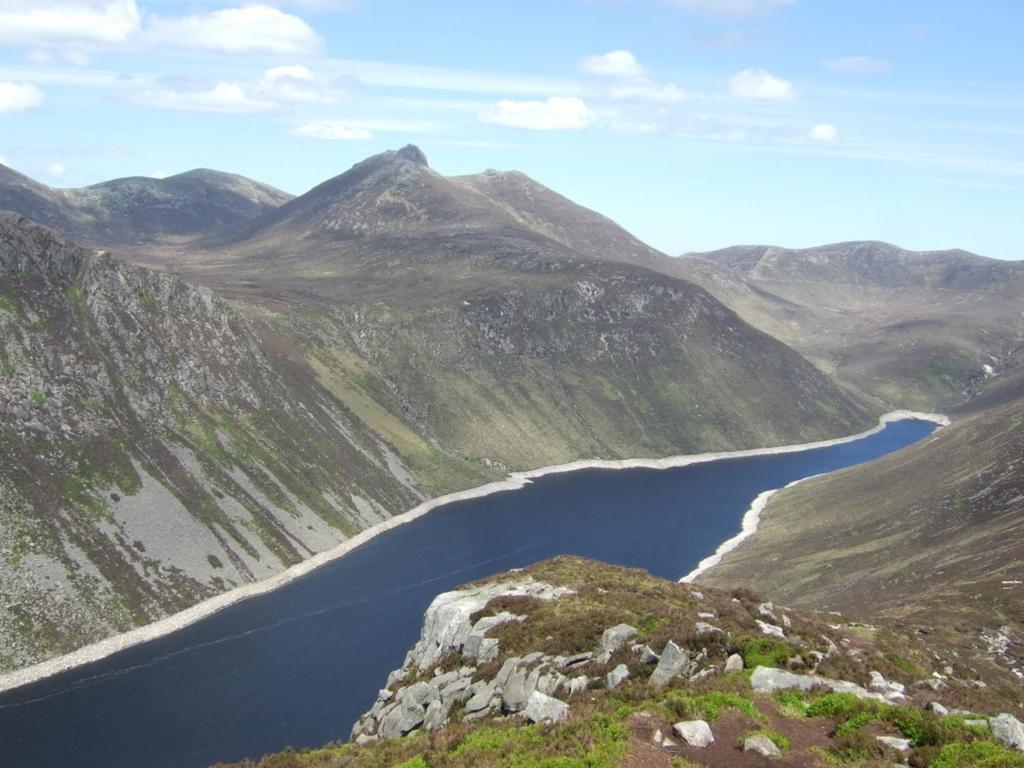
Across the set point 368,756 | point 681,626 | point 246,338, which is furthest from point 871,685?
point 246,338

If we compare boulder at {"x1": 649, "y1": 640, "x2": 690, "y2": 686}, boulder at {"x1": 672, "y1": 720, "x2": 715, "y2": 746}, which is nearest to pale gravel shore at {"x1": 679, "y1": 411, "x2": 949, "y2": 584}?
boulder at {"x1": 649, "y1": 640, "x2": 690, "y2": 686}

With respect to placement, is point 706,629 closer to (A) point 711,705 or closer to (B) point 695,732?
(A) point 711,705

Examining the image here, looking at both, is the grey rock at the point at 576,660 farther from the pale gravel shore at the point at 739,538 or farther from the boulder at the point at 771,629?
the pale gravel shore at the point at 739,538

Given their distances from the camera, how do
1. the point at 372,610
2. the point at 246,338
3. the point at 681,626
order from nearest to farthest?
1. the point at 681,626
2. the point at 372,610
3. the point at 246,338

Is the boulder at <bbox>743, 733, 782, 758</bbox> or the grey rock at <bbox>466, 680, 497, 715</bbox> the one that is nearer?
the boulder at <bbox>743, 733, 782, 758</bbox>

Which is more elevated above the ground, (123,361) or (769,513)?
(123,361)

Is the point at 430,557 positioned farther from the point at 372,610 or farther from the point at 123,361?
the point at 123,361

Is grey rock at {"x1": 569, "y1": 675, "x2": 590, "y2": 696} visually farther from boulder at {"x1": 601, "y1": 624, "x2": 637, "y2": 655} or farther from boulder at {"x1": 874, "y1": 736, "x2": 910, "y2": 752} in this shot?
boulder at {"x1": 874, "y1": 736, "x2": 910, "y2": 752}
